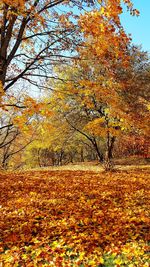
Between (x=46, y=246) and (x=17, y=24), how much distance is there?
25.5 ft

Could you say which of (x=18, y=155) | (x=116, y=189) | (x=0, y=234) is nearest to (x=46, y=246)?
(x=0, y=234)

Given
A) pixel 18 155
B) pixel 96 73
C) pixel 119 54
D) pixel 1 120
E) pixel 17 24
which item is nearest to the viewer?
pixel 119 54

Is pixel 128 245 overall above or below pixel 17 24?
below

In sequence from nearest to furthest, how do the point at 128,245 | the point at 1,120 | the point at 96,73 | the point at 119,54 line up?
1. the point at 128,245
2. the point at 119,54
3. the point at 96,73
4. the point at 1,120

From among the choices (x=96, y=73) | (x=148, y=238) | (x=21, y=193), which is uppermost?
(x=96, y=73)

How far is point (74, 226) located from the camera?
703 centimetres

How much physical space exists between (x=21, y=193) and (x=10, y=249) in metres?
5.01

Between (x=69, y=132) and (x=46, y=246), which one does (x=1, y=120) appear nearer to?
(x=69, y=132)

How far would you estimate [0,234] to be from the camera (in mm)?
6660

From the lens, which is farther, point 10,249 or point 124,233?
point 124,233

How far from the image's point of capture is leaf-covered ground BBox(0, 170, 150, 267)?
5.27 m

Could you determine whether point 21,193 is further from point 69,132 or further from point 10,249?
point 69,132

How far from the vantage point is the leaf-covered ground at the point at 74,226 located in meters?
5.27

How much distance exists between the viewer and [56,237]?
20.9ft
